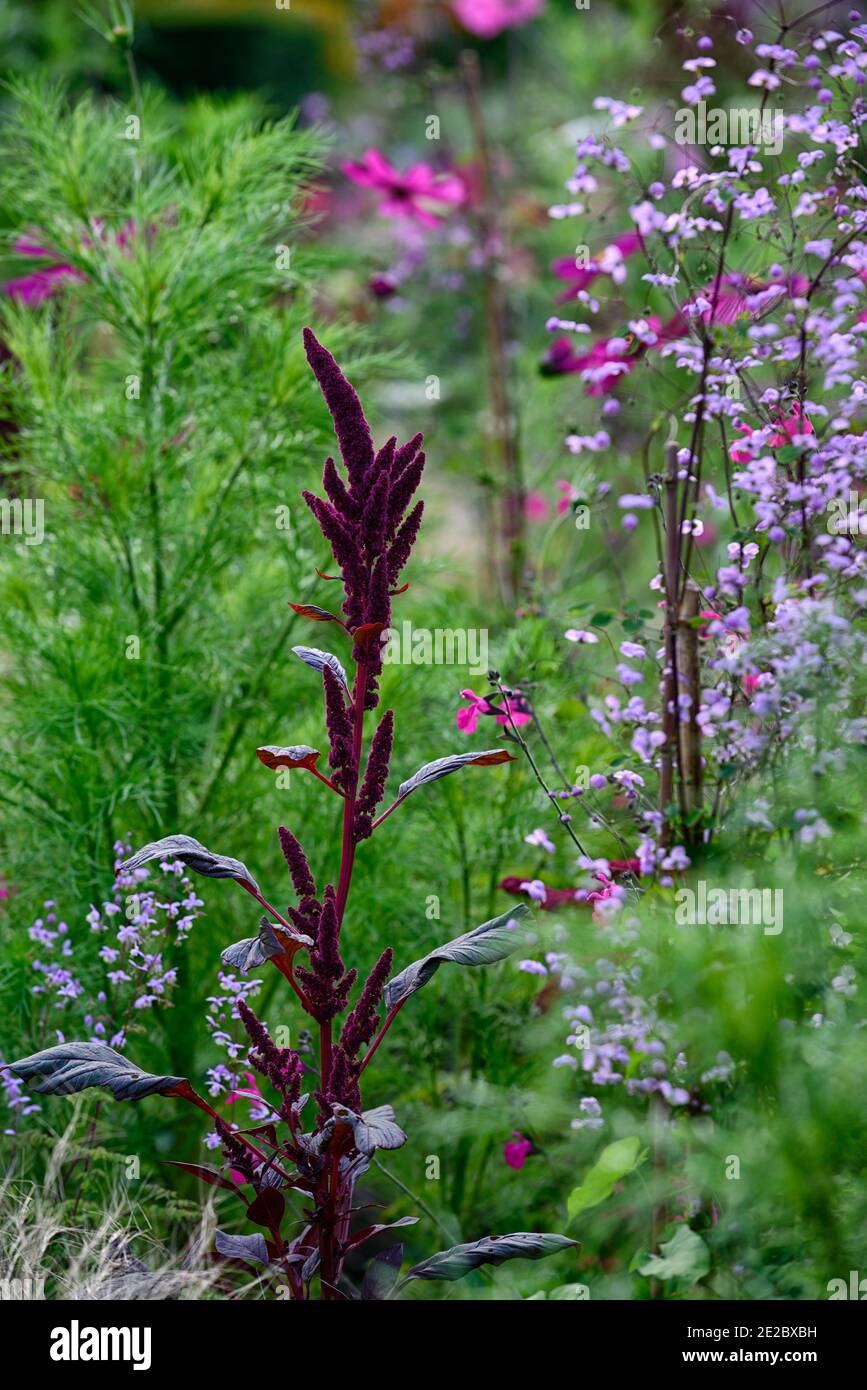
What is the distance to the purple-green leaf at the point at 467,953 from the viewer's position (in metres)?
1.39

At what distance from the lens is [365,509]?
1386mm

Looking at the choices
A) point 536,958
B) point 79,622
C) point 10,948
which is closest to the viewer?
point 10,948

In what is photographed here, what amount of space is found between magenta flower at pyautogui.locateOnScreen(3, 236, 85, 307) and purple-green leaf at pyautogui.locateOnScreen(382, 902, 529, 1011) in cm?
135

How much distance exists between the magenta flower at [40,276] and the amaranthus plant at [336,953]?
3.56 ft

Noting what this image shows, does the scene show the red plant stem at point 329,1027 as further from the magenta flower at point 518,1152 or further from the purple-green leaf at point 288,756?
the magenta flower at point 518,1152

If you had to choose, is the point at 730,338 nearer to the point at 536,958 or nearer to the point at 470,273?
the point at 536,958

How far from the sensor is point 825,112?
1761mm

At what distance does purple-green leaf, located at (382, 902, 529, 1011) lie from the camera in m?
1.39

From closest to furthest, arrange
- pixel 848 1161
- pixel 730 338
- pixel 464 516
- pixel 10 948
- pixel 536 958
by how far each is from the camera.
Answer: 1. pixel 848 1161
2. pixel 730 338
3. pixel 10 948
4. pixel 536 958
5. pixel 464 516

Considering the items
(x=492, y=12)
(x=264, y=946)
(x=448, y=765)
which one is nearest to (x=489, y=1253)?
(x=264, y=946)

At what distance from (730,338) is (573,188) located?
27 cm

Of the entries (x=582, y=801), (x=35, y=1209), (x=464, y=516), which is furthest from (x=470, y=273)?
(x=35, y=1209)

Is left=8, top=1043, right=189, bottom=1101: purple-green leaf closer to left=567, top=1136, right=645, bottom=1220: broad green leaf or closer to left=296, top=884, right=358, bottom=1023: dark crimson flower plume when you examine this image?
left=296, top=884, right=358, bottom=1023: dark crimson flower plume

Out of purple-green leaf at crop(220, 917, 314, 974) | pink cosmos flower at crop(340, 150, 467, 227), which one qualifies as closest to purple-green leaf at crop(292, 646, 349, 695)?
purple-green leaf at crop(220, 917, 314, 974)
